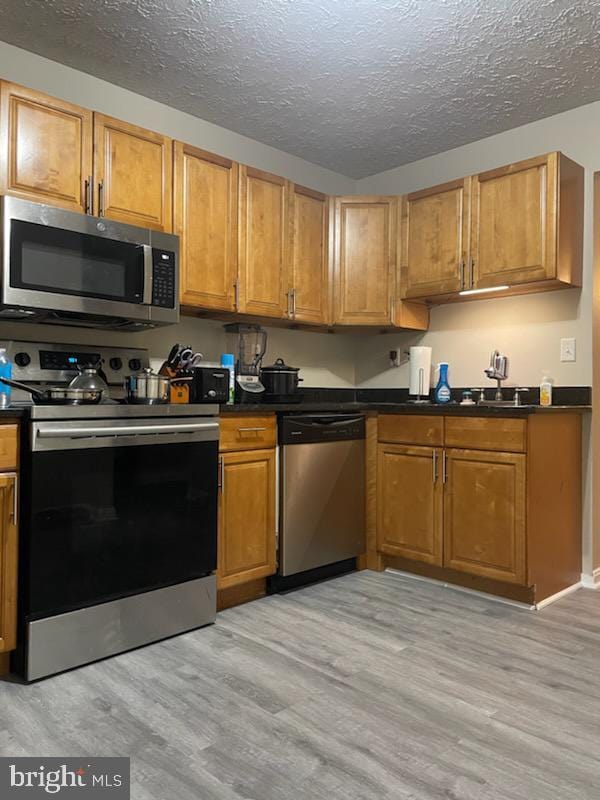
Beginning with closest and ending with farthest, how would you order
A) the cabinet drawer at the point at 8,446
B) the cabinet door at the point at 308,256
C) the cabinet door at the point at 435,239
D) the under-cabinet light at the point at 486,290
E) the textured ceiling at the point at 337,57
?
the cabinet drawer at the point at 8,446 < the textured ceiling at the point at 337,57 < the under-cabinet light at the point at 486,290 < the cabinet door at the point at 435,239 < the cabinet door at the point at 308,256

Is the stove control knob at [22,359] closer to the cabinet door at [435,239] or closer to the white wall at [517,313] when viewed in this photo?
the cabinet door at [435,239]

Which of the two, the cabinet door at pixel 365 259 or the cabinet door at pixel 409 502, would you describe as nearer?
the cabinet door at pixel 409 502

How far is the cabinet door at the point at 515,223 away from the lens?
290cm

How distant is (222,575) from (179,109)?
2.40 meters

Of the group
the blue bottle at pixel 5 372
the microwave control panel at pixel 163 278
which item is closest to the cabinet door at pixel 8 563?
the blue bottle at pixel 5 372

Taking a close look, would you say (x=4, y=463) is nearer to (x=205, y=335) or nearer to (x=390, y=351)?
(x=205, y=335)

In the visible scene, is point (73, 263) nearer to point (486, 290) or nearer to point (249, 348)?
point (249, 348)

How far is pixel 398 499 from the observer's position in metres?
3.20

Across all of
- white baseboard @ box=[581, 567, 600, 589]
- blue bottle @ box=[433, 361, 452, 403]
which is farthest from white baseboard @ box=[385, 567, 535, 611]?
blue bottle @ box=[433, 361, 452, 403]

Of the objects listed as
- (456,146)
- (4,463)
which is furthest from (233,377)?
(456,146)

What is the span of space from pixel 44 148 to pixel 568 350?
2.63m

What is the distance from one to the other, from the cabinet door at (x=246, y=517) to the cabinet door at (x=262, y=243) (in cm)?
85

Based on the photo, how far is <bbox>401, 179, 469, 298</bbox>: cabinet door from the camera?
→ 3.29 m

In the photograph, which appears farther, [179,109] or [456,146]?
[456,146]
